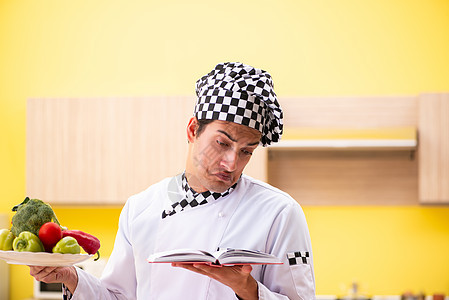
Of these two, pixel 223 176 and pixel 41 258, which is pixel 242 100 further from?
pixel 41 258

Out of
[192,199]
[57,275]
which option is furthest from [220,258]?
[57,275]

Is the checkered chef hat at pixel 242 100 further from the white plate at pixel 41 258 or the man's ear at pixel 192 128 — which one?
the white plate at pixel 41 258

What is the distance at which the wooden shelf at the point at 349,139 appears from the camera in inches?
145


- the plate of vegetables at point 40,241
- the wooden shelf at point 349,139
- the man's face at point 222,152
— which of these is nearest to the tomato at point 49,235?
the plate of vegetables at point 40,241

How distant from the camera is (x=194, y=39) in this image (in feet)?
13.9

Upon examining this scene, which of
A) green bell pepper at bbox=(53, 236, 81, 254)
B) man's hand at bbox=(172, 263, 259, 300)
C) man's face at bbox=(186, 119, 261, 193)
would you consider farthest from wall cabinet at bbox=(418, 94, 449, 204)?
green bell pepper at bbox=(53, 236, 81, 254)

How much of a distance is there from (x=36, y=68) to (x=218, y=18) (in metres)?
1.29

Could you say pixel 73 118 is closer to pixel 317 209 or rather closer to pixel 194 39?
pixel 194 39

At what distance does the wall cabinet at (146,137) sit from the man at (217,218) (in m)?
1.96

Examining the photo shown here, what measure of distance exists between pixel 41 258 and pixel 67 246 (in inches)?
2.7

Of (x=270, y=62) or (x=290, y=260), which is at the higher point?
(x=270, y=62)

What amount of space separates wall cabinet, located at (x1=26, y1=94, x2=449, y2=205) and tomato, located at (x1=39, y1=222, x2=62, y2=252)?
2.12 meters

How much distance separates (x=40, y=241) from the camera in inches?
63.4

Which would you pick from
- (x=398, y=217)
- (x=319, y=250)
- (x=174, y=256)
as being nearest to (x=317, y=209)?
(x=319, y=250)
